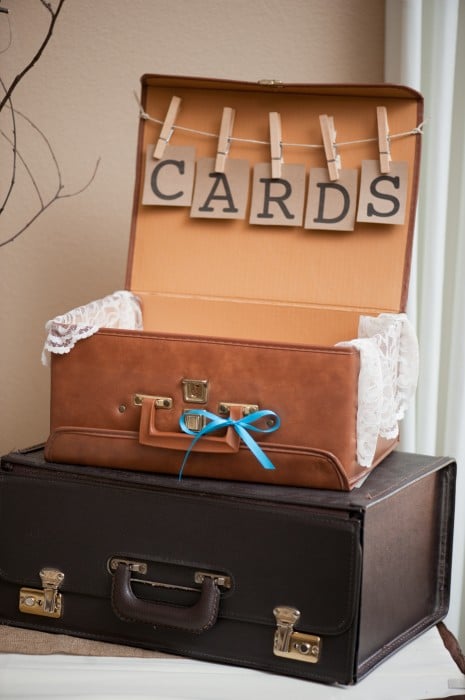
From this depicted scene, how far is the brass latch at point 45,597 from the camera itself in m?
1.21

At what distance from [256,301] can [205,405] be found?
34cm

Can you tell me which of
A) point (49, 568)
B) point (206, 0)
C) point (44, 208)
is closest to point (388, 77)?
point (206, 0)

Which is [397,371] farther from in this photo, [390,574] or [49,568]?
[49,568]


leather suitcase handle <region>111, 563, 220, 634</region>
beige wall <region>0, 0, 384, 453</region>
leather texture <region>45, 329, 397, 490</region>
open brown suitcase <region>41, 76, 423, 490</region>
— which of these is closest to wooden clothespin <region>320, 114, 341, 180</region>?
open brown suitcase <region>41, 76, 423, 490</region>

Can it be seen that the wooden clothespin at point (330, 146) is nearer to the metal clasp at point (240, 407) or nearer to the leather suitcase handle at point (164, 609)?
the metal clasp at point (240, 407)

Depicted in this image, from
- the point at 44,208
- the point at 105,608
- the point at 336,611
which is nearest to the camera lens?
the point at 336,611

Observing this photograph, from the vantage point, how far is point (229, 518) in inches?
44.3

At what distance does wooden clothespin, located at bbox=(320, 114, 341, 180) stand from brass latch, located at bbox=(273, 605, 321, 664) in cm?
70

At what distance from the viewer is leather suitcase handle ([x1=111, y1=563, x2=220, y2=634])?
3.66 ft

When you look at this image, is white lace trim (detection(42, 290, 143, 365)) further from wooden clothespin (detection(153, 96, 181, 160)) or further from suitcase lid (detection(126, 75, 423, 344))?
wooden clothespin (detection(153, 96, 181, 160))

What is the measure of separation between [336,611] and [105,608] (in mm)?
319

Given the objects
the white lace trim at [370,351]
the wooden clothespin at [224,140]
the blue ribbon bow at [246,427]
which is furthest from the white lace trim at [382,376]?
the wooden clothespin at [224,140]

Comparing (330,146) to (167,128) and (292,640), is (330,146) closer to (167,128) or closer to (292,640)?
(167,128)

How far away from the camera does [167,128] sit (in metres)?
1.49
